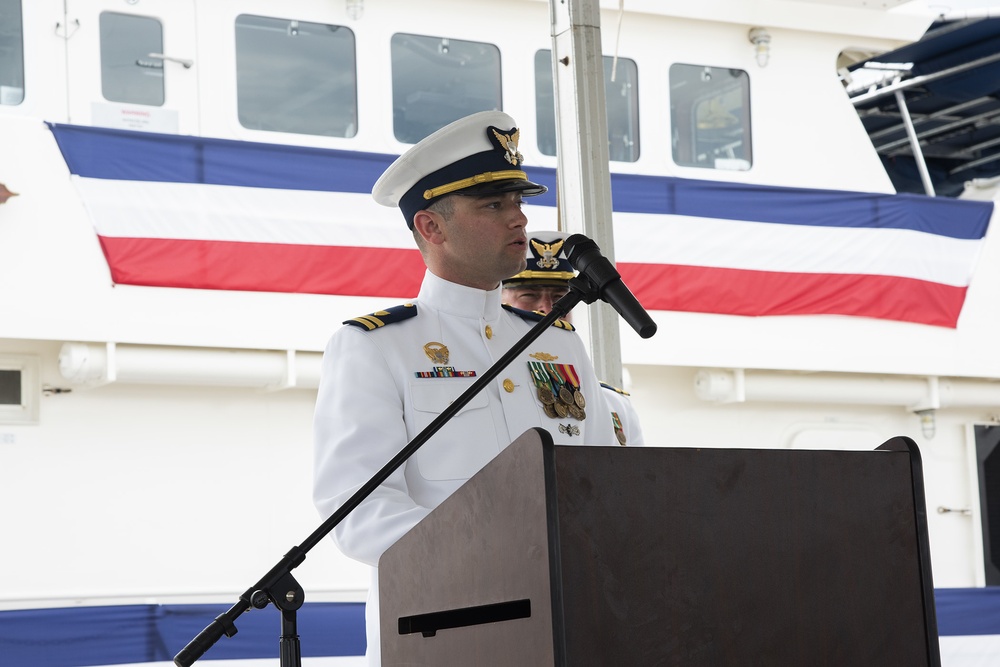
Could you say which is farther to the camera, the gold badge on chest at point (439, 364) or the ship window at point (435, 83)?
the ship window at point (435, 83)

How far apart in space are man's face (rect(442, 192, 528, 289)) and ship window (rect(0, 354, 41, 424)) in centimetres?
351

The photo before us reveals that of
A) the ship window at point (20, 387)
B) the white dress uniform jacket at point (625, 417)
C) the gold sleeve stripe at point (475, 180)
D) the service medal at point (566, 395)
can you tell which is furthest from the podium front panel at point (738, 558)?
the ship window at point (20, 387)

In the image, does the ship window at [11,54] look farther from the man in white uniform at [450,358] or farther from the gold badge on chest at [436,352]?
the gold badge on chest at [436,352]

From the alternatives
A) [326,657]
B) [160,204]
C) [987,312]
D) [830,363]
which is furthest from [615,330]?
[987,312]

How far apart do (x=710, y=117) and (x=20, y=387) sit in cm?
371

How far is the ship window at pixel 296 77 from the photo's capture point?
527cm

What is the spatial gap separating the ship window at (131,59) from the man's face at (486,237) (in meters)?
3.65

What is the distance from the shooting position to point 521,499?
37.6 inches

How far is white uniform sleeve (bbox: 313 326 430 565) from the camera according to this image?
143cm

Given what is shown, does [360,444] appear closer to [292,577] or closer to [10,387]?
[292,577]

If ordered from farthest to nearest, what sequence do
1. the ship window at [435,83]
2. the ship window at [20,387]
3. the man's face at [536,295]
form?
the ship window at [435,83] < the ship window at [20,387] < the man's face at [536,295]

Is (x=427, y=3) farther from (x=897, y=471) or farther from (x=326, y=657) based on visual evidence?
(x=897, y=471)

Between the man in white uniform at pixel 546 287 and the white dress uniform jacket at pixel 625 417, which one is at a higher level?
the man in white uniform at pixel 546 287

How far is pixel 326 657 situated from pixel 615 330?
145cm
